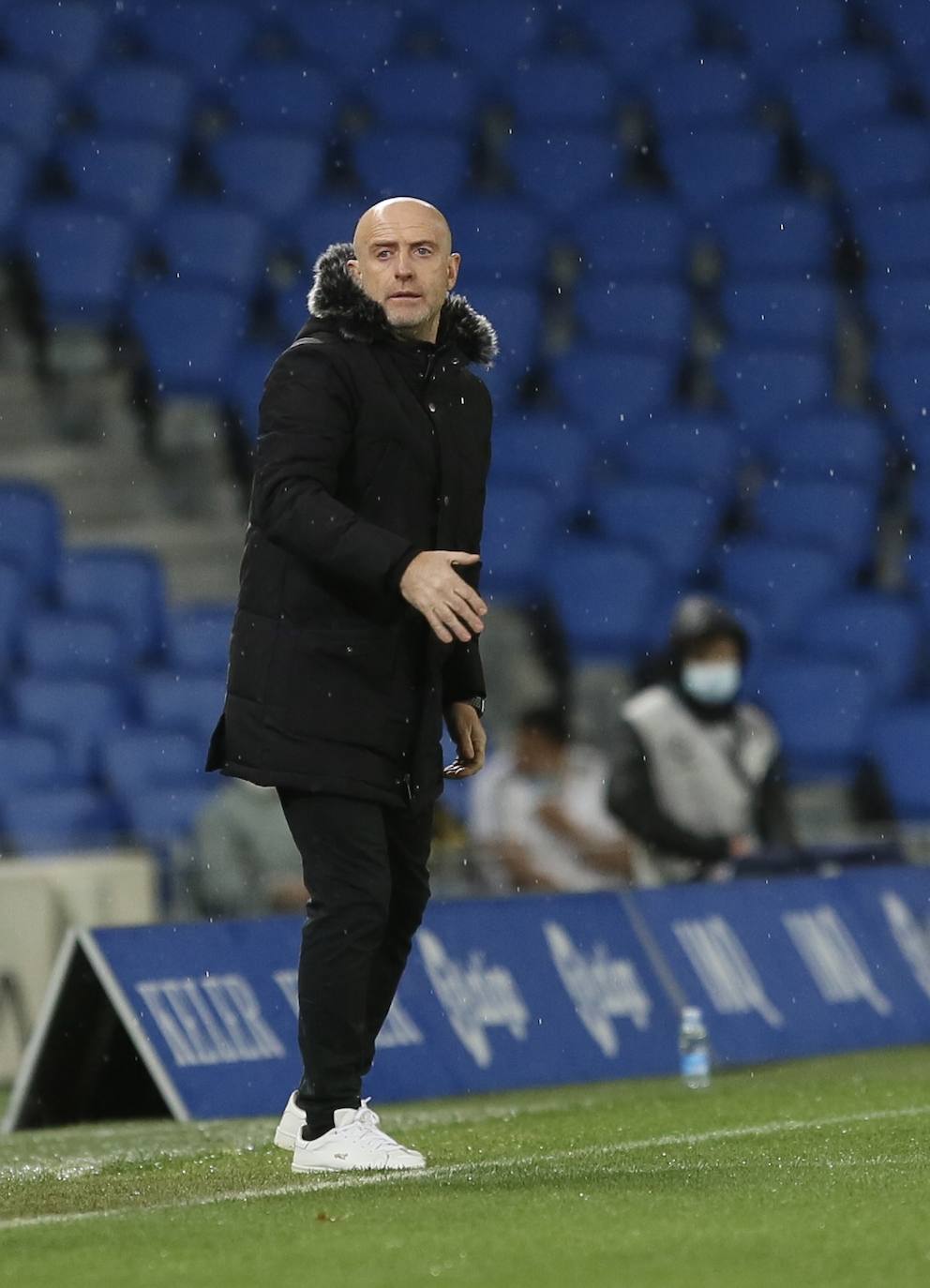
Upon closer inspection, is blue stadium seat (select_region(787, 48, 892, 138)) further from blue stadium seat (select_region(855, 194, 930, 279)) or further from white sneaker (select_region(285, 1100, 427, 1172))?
white sneaker (select_region(285, 1100, 427, 1172))

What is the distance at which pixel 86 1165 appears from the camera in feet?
19.1

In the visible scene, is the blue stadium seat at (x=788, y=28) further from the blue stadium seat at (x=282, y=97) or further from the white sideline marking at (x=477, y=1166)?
the white sideline marking at (x=477, y=1166)

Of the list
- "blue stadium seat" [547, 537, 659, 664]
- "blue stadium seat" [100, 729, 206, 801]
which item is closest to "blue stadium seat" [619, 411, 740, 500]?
"blue stadium seat" [547, 537, 659, 664]

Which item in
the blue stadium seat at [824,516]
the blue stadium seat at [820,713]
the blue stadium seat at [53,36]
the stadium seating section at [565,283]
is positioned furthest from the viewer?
the blue stadium seat at [824,516]

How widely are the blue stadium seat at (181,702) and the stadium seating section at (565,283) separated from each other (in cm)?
2

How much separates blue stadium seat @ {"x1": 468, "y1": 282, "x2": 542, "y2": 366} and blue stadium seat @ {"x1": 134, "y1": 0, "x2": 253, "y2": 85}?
78.6 inches

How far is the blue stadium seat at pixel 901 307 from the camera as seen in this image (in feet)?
50.9

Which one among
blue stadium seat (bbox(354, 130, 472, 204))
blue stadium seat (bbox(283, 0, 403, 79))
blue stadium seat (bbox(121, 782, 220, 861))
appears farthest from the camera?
blue stadium seat (bbox(283, 0, 403, 79))

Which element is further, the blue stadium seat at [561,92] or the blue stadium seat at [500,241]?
the blue stadium seat at [561,92]

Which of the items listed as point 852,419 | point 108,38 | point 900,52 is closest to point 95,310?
point 108,38

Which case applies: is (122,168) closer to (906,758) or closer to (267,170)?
(267,170)

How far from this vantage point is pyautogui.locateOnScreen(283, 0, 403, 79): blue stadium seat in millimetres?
15891

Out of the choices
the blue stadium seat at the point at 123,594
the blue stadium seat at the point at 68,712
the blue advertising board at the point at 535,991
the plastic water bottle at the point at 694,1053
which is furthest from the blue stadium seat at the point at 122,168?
the plastic water bottle at the point at 694,1053

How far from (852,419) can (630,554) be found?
6.54 feet
